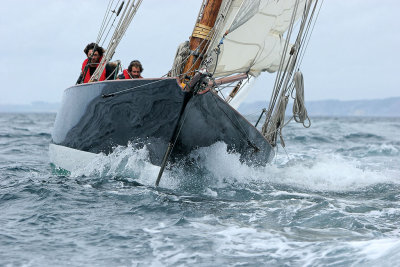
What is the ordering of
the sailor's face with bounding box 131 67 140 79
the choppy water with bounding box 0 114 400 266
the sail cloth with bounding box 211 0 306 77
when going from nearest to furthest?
the choppy water with bounding box 0 114 400 266 < the sail cloth with bounding box 211 0 306 77 < the sailor's face with bounding box 131 67 140 79

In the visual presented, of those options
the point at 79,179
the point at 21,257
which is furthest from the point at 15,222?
the point at 79,179

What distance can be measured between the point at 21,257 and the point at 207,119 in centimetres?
328

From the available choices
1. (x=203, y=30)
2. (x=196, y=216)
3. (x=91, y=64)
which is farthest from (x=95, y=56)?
(x=196, y=216)

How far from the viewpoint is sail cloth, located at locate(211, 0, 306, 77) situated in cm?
744

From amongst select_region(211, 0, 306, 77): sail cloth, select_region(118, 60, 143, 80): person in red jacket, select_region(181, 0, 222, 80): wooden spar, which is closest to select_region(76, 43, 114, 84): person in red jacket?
select_region(118, 60, 143, 80): person in red jacket

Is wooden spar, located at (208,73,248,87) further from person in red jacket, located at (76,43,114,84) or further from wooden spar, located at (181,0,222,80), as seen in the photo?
person in red jacket, located at (76,43,114,84)

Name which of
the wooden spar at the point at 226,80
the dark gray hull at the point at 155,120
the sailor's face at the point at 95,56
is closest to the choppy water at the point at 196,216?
the dark gray hull at the point at 155,120

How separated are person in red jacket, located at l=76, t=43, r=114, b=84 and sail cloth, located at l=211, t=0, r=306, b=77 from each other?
6.45 ft

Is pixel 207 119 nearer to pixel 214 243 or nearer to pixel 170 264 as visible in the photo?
pixel 214 243

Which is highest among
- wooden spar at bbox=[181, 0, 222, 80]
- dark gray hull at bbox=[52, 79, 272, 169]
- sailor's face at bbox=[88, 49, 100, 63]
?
wooden spar at bbox=[181, 0, 222, 80]

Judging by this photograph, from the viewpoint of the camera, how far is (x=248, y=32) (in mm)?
7801

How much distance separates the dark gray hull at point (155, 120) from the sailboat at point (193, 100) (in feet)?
0.04

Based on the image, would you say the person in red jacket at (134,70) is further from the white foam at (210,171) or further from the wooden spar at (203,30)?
the white foam at (210,171)

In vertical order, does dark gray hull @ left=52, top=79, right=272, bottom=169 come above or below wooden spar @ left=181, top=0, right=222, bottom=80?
below
